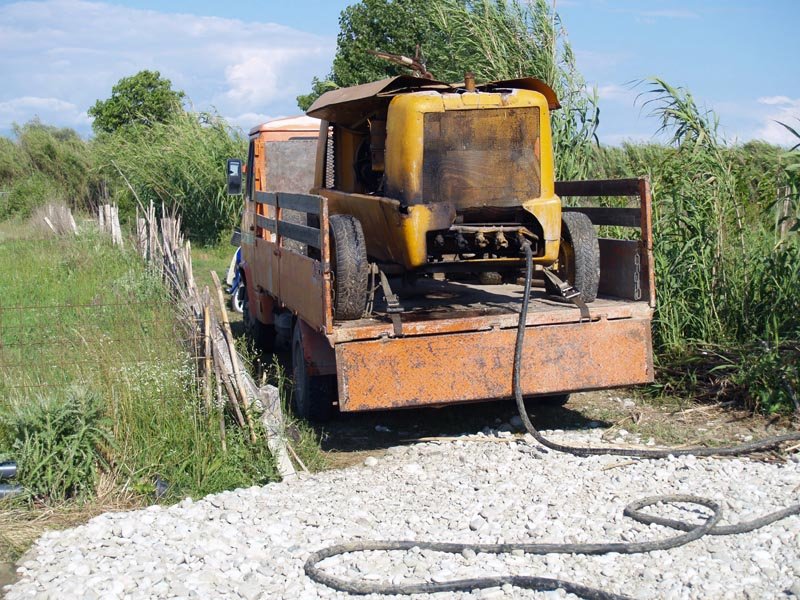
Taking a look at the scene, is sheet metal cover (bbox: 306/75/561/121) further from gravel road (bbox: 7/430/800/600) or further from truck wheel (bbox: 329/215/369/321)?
gravel road (bbox: 7/430/800/600)

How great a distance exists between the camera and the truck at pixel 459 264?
621 centimetres

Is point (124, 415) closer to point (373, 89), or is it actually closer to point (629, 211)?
point (373, 89)

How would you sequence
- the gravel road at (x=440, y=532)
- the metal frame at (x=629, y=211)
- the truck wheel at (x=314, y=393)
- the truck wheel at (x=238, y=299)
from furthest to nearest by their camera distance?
the truck wheel at (x=238, y=299) → the truck wheel at (x=314, y=393) → the metal frame at (x=629, y=211) → the gravel road at (x=440, y=532)

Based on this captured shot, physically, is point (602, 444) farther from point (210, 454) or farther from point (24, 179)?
point (24, 179)

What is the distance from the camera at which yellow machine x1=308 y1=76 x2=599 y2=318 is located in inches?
249

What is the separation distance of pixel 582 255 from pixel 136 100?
3022 cm

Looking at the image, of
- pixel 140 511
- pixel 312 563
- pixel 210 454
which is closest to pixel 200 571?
pixel 312 563

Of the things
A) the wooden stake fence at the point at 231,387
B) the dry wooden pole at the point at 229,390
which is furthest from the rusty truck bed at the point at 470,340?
the dry wooden pole at the point at 229,390

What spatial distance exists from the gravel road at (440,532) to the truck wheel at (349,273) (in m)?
1.06

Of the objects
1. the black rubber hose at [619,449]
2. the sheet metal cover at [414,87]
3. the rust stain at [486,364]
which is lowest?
the black rubber hose at [619,449]

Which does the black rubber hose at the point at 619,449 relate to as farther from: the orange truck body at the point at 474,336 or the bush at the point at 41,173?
the bush at the point at 41,173

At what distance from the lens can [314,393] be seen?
7.21m

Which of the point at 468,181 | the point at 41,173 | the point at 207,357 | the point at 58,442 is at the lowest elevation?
the point at 58,442

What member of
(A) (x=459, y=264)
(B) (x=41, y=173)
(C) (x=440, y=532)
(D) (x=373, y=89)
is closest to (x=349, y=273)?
(A) (x=459, y=264)
